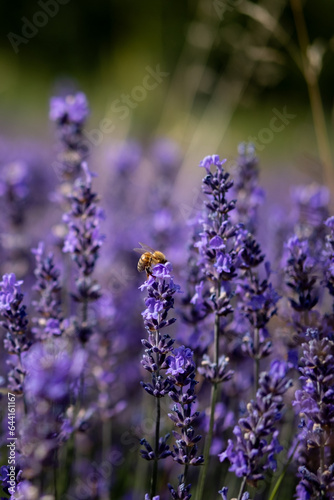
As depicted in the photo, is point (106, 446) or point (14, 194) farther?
point (14, 194)

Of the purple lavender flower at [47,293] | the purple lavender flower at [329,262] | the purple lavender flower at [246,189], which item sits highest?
the purple lavender flower at [246,189]

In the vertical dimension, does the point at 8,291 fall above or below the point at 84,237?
below

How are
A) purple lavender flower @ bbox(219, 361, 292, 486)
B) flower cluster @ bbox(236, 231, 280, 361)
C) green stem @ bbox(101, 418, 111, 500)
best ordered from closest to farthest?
purple lavender flower @ bbox(219, 361, 292, 486), flower cluster @ bbox(236, 231, 280, 361), green stem @ bbox(101, 418, 111, 500)

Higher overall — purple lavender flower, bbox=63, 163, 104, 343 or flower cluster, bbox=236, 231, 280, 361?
purple lavender flower, bbox=63, 163, 104, 343

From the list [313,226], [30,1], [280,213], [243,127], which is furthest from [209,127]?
[30,1]

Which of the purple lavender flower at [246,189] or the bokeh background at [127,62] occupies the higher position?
the bokeh background at [127,62]

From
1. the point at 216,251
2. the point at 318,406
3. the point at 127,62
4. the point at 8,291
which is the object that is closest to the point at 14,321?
Answer: the point at 8,291

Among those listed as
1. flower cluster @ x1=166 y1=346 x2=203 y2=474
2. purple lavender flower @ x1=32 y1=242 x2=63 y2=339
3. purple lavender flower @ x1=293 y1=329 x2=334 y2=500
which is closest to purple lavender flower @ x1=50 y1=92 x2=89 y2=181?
purple lavender flower @ x1=32 y1=242 x2=63 y2=339


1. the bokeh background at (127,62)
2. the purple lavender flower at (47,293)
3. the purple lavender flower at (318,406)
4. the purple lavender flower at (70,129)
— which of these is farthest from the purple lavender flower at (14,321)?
the bokeh background at (127,62)

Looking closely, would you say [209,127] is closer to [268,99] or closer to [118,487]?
[118,487]

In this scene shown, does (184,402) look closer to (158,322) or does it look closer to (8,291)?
(158,322)

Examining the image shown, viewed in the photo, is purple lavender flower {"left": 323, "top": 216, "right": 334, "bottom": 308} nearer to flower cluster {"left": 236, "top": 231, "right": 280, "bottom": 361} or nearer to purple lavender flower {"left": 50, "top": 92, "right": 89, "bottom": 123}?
flower cluster {"left": 236, "top": 231, "right": 280, "bottom": 361}

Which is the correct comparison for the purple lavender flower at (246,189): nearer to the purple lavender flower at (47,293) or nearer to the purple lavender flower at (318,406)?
the purple lavender flower at (47,293)
